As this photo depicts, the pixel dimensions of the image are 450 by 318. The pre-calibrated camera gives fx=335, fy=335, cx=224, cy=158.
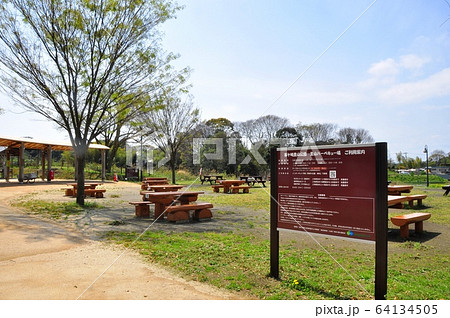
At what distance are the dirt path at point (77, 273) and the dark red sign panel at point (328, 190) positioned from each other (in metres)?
1.39

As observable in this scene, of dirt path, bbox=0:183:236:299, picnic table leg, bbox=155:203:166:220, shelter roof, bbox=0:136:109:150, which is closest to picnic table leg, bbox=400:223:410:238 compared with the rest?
dirt path, bbox=0:183:236:299

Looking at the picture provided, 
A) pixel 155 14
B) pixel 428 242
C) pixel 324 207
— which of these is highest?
pixel 155 14

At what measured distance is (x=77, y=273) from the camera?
14.6ft

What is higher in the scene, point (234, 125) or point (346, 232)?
point (234, 125)

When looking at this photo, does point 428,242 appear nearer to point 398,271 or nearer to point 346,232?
point 398,271

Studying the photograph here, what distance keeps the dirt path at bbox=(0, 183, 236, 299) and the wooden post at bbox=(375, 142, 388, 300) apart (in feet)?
5.37

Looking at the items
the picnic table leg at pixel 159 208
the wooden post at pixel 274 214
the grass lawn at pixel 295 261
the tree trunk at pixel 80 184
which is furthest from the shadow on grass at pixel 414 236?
the tree trunk at pixel 80 184

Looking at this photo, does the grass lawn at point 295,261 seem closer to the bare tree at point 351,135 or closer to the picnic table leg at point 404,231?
the picnic table leg at point 404,231

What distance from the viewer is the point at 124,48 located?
1200cm

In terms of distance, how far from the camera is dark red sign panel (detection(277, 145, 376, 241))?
375 cm

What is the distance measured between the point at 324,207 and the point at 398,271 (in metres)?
1.66

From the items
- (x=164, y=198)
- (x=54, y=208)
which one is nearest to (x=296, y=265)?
(x=164, y=198)

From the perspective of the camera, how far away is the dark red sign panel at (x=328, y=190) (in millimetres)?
3748

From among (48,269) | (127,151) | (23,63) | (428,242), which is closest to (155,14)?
(23,63)
